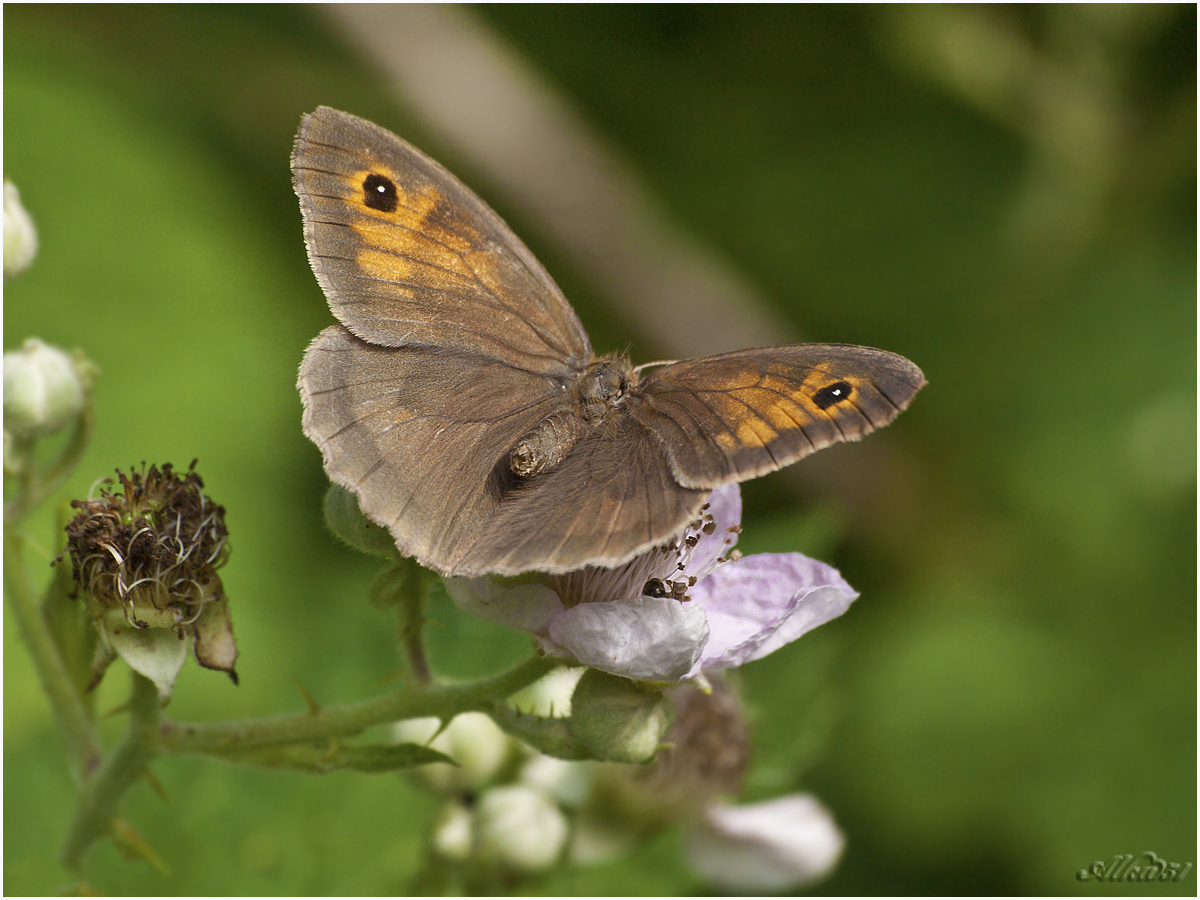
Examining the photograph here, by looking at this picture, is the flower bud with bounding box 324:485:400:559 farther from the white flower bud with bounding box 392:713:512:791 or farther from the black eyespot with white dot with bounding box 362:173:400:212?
the white flower bud with bounding box 392:713:512:791

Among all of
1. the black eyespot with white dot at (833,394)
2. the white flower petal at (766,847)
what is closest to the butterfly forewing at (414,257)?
the black eyespot with white dot at (833,394)

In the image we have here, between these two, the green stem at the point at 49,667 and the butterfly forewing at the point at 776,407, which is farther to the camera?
the green stem at the point at 49,667

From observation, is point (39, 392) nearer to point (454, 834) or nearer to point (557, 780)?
point (454, 834)

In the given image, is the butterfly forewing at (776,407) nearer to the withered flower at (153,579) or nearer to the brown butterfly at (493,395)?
the brown butterfly at (493,395)

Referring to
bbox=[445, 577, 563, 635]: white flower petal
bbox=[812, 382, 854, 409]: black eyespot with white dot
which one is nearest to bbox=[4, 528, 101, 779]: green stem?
bbox=[445, 577, 563, 635]: white flower petal

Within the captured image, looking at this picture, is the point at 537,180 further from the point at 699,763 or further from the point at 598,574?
the point at 598,574

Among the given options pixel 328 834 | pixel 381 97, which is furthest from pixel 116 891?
pixel 381 97

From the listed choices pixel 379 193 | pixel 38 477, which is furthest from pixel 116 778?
pixel 379 193
